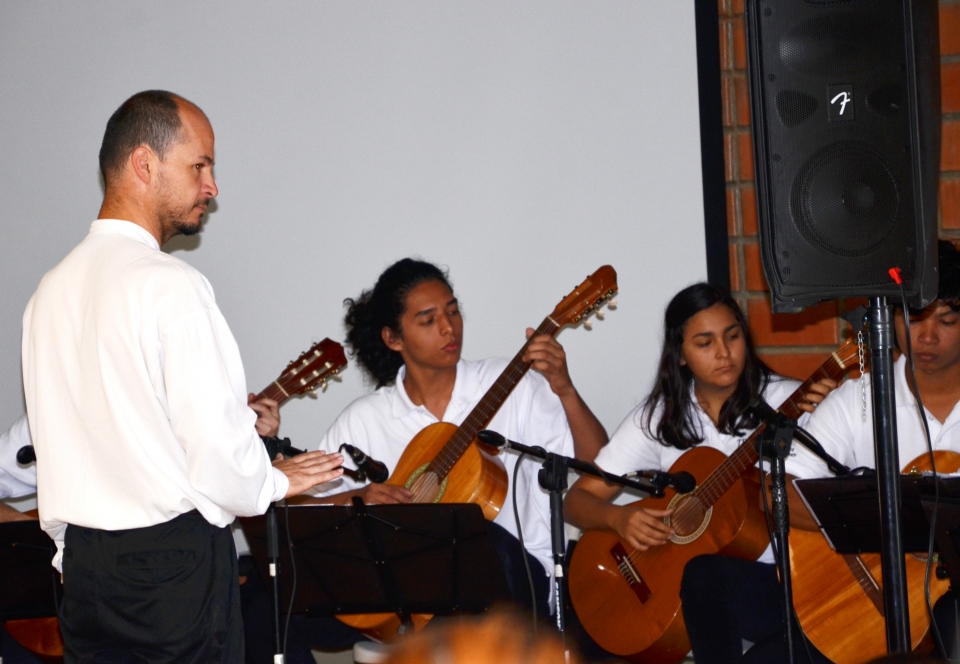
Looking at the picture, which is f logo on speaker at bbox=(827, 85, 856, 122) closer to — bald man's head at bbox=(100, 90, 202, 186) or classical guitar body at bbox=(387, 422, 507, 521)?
bald man's head at bbox=(100, 90, 202, 186)

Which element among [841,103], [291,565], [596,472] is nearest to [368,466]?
[291,565]

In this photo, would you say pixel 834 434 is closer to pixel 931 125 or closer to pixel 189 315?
pixel 931 125

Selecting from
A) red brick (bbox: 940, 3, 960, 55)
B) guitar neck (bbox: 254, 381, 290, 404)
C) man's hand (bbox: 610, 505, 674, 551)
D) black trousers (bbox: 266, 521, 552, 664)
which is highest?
red brick (bbox: 940, 3, 960, 55)

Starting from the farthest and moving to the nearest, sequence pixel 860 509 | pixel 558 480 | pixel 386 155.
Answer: pixel 386 155 < pixel 558 480 < pixel 860 509

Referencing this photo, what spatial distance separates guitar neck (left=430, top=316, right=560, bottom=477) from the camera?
10.2 feet

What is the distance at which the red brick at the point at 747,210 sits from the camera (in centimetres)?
351

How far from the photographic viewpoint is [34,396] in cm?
210

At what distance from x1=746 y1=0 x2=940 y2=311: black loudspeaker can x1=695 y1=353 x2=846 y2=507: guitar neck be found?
2.62ft

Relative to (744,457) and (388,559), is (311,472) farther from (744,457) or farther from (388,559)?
(744,457)

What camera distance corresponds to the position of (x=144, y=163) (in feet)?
7.04

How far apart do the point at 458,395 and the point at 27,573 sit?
4.55ft

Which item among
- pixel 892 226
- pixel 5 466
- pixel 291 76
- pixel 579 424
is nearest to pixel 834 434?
pixel 579 424

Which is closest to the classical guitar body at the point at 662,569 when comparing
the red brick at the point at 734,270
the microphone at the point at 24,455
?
the red brick at the point at 734,270

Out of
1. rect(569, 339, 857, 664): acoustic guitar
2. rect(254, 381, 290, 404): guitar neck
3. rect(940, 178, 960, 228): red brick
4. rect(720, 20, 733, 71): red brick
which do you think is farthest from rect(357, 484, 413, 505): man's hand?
rect(940, 178, 960, 228): red brick
